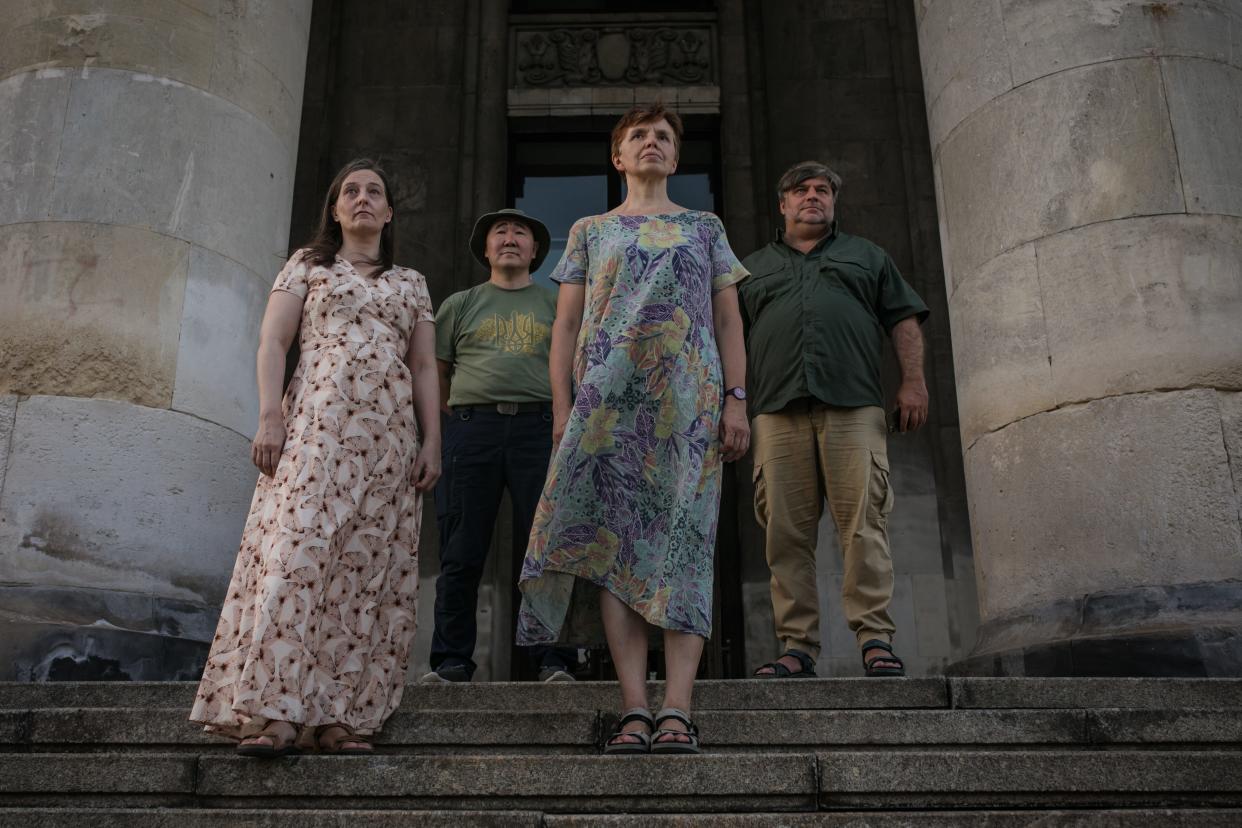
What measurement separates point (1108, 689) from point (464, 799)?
238 centimetres

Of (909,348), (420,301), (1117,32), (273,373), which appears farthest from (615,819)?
(1117,32)

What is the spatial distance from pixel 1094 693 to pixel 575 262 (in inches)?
95.2

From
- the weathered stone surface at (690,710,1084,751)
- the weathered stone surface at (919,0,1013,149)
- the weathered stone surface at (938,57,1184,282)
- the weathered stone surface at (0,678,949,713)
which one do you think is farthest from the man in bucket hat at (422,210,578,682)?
the weathered stone surface at (919,0,1013,149)

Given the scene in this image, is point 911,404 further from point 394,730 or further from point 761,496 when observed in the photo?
point 394,730

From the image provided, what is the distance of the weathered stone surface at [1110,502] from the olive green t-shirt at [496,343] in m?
2.39

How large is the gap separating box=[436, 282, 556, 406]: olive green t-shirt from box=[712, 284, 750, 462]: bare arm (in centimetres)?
169

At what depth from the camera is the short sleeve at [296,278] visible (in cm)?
437

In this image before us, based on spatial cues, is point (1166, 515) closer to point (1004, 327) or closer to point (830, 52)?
point (1004, 327)

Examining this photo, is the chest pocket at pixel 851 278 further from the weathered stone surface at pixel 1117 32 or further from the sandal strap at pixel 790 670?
the weathered stone surface at pixel 1117 32

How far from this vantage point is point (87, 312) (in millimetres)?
6105

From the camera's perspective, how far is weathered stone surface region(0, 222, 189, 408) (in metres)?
6.02

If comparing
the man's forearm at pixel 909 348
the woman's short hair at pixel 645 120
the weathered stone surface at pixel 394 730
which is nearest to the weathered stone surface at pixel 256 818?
the weathered stone surface at pixel 394 730

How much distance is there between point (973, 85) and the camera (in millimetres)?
6652

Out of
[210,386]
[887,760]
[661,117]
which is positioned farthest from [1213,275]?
[210,386]
